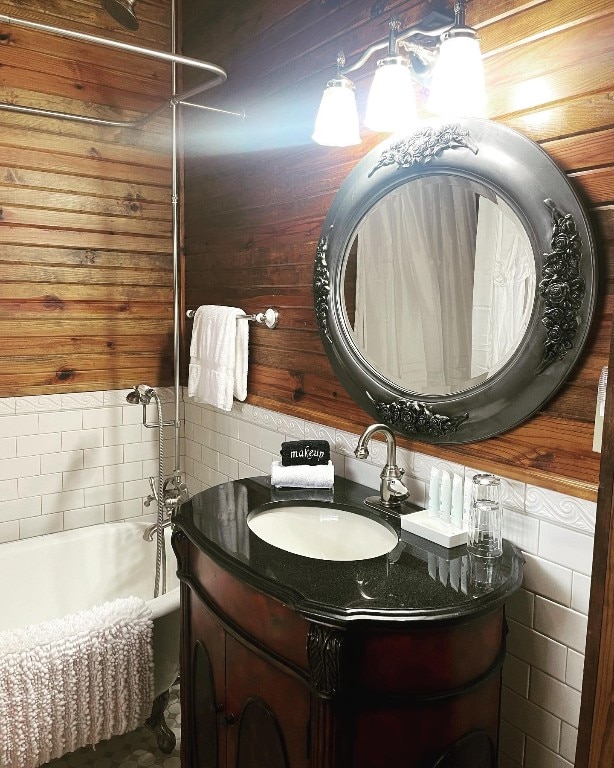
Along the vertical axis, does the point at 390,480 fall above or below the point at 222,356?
below

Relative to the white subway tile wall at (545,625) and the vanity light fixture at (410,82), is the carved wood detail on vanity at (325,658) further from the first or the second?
the vanity light fixture at (410,82)

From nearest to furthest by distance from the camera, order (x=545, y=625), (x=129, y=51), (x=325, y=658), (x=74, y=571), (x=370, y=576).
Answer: (x=325, y=658)
(x=370, y=576)
(x=545, y=625)
(x=129, y=51)
(x=74, y=571)

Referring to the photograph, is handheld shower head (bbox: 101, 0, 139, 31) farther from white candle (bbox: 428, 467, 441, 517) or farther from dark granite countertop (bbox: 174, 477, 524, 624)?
white candle (bbox: 428, 467, 441, 517)

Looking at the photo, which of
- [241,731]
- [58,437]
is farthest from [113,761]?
[58,437]

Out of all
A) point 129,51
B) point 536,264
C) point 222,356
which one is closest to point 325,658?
point 536,264

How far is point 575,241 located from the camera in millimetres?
1389

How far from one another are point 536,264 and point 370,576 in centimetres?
79

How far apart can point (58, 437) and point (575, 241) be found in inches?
87.6

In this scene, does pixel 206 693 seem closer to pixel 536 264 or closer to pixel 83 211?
pixel 536 264

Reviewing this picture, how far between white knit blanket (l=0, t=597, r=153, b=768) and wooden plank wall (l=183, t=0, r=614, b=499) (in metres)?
0.92

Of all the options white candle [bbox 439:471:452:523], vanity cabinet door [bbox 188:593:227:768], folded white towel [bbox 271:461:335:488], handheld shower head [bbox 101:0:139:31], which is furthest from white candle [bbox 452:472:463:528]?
handheld shower head [bbox 101:0:139:31]

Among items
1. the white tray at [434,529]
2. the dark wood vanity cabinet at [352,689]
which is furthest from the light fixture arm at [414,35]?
the dark wood vanity cabinet at [352,689]

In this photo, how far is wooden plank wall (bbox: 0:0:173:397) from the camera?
260 cm

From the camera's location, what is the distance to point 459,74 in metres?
1.45
